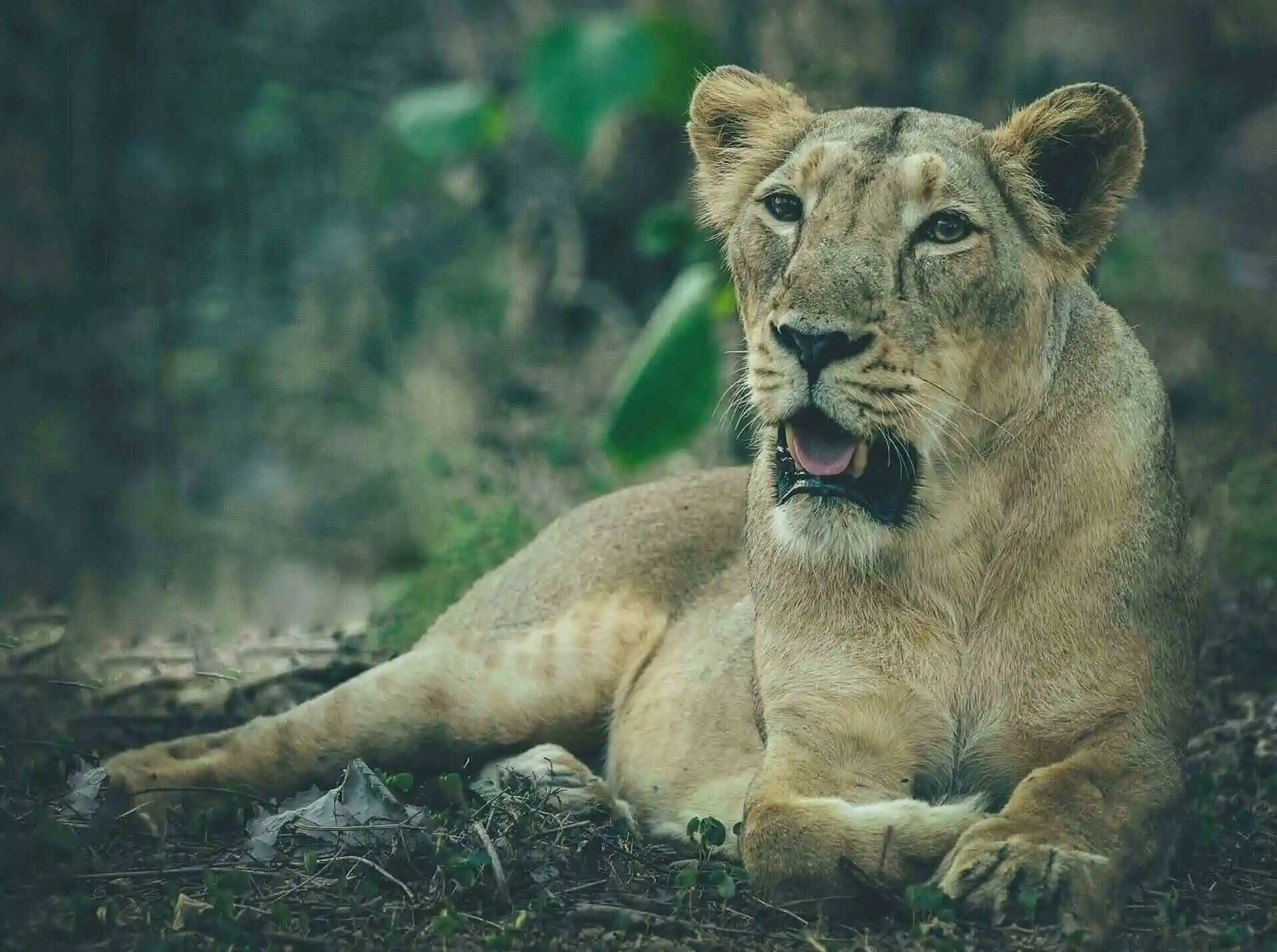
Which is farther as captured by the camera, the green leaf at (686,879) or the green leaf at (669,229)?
the green leaf at (669,229)

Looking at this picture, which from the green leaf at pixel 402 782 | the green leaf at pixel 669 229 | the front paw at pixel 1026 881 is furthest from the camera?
the green leaf at pixel 669 229

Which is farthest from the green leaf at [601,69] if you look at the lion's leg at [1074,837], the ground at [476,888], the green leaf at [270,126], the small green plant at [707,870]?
the green leaf at [270,126]

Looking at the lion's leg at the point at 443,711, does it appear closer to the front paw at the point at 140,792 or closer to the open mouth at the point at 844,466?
the front paw at the point at 140,792

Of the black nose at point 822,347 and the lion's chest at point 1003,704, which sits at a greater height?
the black nose at point 822,347

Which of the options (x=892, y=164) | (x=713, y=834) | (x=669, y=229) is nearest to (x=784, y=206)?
(x=892, y=164)

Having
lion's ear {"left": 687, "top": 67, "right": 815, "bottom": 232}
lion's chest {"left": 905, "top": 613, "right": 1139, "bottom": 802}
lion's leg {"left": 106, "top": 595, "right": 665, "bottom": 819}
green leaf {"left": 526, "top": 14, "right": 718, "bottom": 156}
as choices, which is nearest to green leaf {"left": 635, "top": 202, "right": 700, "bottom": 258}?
green leaf {"left": 526, "top": 14, "right": 718, "bottom": 156}

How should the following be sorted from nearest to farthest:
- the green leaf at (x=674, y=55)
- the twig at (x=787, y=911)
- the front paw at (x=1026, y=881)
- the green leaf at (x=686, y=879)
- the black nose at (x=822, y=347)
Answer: the front paw at (x=1026, y=881)
the twig at (x=787, y=911)
the black nose at (x=822, y=347)
the green leaf at (x=686, y=879)
the green leaf at (x=674, y=55)

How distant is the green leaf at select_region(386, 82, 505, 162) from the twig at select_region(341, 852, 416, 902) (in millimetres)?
5945

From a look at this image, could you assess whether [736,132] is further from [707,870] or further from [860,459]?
[707,870]

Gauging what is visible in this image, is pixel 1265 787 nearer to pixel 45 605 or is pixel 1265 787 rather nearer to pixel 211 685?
pixel 211 685

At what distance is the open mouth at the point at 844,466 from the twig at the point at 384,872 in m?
1.35

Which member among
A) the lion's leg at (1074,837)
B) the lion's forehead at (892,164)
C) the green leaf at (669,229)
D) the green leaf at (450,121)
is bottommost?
the lion's leg at (1074,837)

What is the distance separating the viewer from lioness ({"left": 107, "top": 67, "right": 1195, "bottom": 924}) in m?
4.09

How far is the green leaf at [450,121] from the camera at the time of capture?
31.8ft
